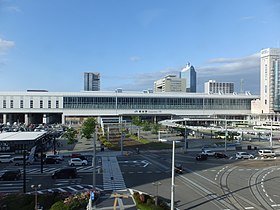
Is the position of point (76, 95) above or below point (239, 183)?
above

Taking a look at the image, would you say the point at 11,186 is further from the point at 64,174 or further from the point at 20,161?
the point at 20,161

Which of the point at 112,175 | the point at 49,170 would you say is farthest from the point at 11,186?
the point at 112,175

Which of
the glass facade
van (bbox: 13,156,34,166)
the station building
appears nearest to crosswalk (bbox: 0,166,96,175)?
van (bbox: 13,156,34,166)

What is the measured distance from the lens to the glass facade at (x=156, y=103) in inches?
4764

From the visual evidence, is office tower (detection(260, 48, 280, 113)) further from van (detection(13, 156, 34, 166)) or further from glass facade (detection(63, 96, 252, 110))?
van (detection(13, 156, 34, 166))

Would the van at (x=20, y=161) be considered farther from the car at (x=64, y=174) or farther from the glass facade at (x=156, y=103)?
the glass facade at (x=156, y=103)

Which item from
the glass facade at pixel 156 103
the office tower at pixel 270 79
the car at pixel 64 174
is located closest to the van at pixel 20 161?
the car at pixel 64 174

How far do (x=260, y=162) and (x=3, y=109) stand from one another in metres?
99.3

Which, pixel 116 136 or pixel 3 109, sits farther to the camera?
pixel 3 109

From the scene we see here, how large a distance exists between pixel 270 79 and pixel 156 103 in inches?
1811

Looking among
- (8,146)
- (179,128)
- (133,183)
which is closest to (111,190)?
(133,183)

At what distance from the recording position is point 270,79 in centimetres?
11769

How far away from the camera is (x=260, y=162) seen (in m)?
47.3

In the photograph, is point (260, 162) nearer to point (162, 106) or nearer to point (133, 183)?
point (133, 183)
